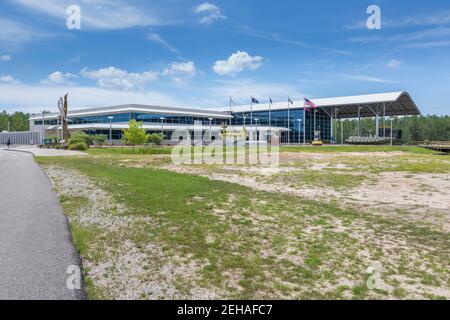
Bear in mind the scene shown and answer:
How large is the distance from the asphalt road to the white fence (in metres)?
92.2

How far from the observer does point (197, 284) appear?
6102 mm

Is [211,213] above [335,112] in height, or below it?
below

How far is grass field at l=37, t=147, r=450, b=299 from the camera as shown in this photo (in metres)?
6.12

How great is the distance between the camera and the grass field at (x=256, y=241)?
20.1 feet

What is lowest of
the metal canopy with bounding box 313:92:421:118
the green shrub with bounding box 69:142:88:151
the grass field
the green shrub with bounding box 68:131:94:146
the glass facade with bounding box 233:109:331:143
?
the grass field

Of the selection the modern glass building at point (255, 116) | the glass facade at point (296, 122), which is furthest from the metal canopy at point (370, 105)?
the glass facade at point (296, 122)

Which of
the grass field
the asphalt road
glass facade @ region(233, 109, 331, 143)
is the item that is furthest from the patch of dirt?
glass facade @ region(233, 109, 331, 143)

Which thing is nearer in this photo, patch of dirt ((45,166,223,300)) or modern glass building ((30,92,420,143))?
patch of dirt ((45,166,223,300))

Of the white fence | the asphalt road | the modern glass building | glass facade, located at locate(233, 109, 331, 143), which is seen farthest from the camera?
the white fence

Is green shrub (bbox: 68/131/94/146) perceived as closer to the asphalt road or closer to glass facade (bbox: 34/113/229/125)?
glass facade (bbox: 34/113/229/125)

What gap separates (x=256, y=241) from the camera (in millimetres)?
8672
